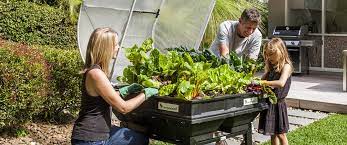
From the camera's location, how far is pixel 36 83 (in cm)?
531

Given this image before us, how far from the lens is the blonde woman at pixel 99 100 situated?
10.2 feet

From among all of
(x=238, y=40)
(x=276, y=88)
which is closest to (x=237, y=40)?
(x=238, y=40)

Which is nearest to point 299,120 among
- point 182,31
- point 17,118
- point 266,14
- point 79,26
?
point 182,31

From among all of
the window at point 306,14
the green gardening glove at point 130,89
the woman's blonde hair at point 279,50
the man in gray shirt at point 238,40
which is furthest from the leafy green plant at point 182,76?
the window at point 306,14

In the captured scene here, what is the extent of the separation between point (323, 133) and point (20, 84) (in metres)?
3.69

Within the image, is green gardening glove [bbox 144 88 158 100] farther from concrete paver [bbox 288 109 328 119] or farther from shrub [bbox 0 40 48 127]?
concrete paver [bbox 288 109 328 119]

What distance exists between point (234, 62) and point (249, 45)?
1.46 metres

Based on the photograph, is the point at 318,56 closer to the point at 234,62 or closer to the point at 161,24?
the point at 161,24

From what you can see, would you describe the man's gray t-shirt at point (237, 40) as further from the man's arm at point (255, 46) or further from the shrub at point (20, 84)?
the shrub at point (20, 84)

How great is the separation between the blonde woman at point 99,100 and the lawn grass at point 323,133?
Answer: 2812 mm

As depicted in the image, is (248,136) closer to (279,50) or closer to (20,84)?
(279,50)

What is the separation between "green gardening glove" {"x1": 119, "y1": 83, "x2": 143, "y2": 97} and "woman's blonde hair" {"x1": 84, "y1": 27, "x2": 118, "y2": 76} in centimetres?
21

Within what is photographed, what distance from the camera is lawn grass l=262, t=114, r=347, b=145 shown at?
18.2 ft

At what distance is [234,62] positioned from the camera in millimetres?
3342
